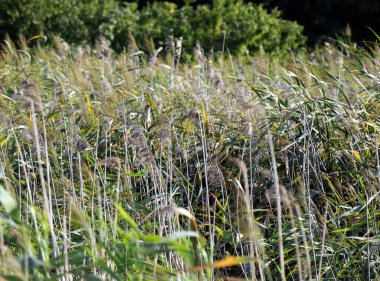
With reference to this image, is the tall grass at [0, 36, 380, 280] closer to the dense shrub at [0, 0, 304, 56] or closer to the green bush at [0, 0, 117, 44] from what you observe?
the dense shrub at [0, 0, 304, 56]

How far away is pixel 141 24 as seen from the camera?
11.9 m

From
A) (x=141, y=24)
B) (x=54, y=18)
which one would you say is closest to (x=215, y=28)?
(x=141, y=24)

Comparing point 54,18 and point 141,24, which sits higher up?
point 54,18

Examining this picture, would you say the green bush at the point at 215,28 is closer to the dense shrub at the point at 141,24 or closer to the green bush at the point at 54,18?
the dense shrub at the point at 141,24

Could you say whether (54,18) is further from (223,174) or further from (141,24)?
(223,174)

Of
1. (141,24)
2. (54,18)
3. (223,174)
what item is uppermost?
(223,174)

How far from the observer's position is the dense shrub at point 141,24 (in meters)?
11.3

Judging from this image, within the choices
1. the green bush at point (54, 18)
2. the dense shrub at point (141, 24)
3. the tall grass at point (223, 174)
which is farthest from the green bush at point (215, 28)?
the tall grass at point (223, 174)

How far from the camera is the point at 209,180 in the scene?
409 centimetres

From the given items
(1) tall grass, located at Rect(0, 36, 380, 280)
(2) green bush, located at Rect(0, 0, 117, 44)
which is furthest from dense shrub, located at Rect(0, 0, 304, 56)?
(1) tall grass, located at Rect(0, 36, 380, 280)

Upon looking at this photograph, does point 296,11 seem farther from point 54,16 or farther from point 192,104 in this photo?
point 192,104

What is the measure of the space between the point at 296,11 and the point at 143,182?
1393cm

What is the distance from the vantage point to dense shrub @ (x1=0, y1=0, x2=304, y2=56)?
1130 centimetres

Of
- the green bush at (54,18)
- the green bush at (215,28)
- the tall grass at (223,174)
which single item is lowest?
the green bush at (215,28)
